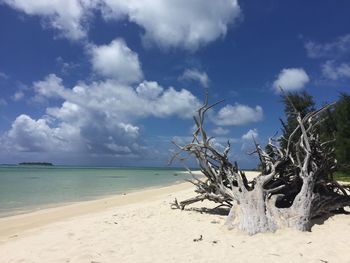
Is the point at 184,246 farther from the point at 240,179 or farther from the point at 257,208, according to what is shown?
the point at 240,179

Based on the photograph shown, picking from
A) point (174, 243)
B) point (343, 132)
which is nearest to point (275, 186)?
point (174, 243)

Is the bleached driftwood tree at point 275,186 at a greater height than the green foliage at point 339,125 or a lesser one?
lesser

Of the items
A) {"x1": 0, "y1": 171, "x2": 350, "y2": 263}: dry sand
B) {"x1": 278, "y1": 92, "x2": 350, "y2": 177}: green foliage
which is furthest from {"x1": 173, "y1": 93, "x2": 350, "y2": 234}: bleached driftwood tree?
{"x1": 278, "y1": 92, "x2": 350, "y2": 177}: green foliage

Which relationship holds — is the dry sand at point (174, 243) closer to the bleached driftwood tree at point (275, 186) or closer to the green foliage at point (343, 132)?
the bleached driftwood tree at point (275, 186)

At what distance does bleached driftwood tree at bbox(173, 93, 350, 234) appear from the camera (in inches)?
310

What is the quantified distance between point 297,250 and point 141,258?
2816 mm

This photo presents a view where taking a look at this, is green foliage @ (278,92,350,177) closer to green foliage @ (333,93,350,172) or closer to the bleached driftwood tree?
green foliage @ (333,93,350,172)

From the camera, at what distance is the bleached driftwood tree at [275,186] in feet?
25.8

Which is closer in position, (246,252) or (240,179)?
(246,252)

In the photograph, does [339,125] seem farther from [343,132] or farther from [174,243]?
[174,243]

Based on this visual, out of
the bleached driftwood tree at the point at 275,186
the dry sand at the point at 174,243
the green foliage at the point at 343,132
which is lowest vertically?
the dry sand at the point at 174,243

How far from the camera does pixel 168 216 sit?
407 inches

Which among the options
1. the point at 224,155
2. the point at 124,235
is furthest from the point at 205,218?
the point at 124,235

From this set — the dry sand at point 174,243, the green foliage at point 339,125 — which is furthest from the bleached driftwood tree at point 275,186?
the green foliage at point 339,125
